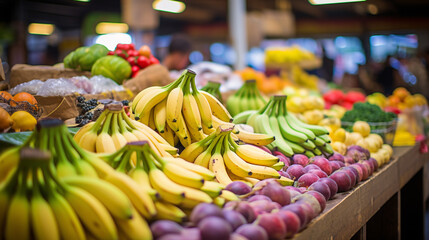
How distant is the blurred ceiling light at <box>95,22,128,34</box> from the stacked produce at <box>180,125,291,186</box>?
8.15m

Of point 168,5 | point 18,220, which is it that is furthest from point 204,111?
point 168,5

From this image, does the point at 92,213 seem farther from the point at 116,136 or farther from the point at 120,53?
the point at 120,53

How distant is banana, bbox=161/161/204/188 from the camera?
1416 mm

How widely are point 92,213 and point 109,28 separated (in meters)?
8.94

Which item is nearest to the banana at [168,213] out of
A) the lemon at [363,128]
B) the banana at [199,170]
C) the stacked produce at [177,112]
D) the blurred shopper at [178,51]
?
the banana at [199,170]

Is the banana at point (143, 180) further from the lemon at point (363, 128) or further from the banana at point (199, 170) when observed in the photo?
the lemon at point (363, 128)

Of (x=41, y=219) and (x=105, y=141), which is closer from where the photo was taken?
(x=41, y=219)

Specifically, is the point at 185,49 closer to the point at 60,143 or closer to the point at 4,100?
the point at 4,100

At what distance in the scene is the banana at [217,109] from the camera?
222 cm

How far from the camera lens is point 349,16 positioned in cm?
1515

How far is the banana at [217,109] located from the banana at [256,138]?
0.38 feet

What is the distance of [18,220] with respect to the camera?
106cm

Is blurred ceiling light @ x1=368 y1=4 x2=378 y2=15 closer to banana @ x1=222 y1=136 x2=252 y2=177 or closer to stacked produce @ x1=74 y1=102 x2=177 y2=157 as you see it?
banana @ x1=222 y1=136 x2=252 y2=177

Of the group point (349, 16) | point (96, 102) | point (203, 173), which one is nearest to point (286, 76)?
point (96, 102)
